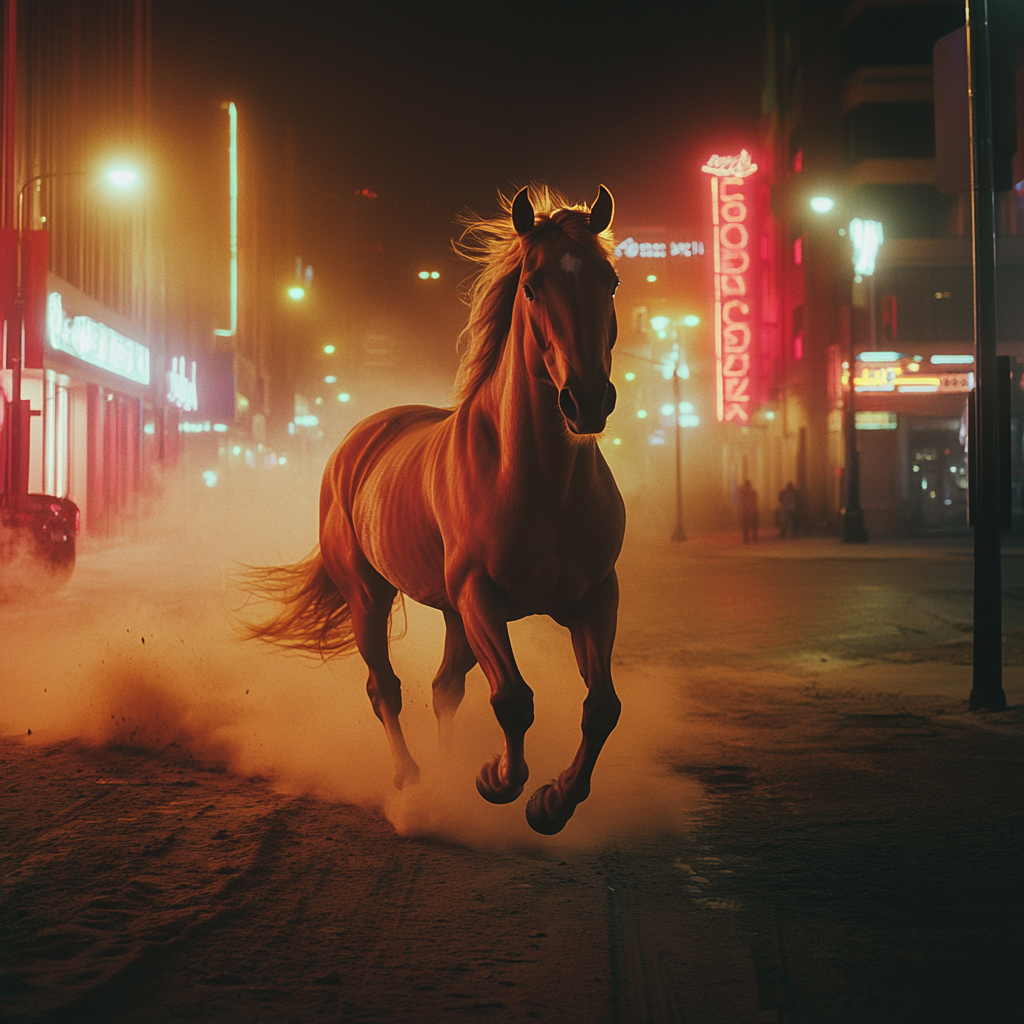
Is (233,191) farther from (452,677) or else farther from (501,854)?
(501,854)

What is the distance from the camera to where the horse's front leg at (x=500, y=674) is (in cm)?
441

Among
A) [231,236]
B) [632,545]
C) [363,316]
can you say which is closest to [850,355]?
[632,545]

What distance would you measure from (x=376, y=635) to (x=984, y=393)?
16.3ft

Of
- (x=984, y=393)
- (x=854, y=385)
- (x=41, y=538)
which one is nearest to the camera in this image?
(x=984, y=393)

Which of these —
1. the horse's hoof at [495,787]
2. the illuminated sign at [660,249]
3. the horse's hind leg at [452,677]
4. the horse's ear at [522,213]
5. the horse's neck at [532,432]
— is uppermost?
the illuminated sign at [660,249]

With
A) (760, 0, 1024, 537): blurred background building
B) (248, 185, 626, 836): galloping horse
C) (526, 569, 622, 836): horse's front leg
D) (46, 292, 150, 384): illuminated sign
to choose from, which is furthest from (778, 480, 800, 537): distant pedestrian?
(526, 569, 622, 836): horse's front leg

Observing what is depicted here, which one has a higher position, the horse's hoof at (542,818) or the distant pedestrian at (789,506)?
the distant pedestrian at (789,506)

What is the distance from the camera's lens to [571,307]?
4090mm

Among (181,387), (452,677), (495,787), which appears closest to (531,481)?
(495,787)

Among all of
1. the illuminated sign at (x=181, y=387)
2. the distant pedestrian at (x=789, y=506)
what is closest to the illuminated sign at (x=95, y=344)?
the illuminated sign at (x=181, y=387)

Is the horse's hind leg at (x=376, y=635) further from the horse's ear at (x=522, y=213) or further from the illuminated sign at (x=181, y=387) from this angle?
the illuminated sign at (x=181, y=387)

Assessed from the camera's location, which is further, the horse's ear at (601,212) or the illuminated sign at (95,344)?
the illuminated sign at (95,344)

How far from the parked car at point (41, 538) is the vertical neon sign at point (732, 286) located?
2588cm

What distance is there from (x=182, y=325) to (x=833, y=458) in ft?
112
